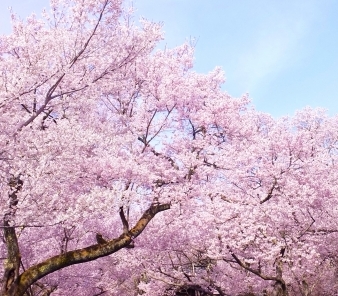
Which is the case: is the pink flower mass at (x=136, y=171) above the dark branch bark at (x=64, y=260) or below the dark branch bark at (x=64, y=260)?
above

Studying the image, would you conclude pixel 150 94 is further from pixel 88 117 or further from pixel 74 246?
pixel 74 246

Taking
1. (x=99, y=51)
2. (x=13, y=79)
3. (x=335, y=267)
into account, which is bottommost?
(x=335, y=267)

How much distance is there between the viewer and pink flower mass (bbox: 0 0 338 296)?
8617 mm

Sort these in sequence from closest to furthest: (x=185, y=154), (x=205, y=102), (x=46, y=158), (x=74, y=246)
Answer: (x=46, y=158) < (x=185, y=154) < (x=205, y=102) < (x=74, y=246)

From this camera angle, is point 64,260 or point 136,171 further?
point 136,171

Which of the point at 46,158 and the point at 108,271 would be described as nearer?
the point at 46,158

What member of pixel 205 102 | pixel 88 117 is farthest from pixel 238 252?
pixel 88 117

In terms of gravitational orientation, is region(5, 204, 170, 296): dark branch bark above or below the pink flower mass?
below

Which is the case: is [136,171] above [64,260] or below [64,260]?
above

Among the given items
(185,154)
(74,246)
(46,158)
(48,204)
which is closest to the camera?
(46,158)

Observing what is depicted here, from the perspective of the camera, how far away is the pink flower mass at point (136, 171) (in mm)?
8617

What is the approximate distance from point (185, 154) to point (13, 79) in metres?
7.12

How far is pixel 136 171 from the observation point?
1160 centimetres

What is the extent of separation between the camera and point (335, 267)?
18078 mm
